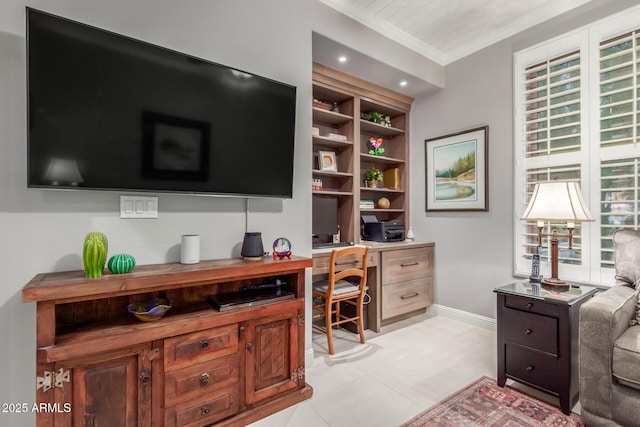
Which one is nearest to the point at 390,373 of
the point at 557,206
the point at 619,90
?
the point at 557,206

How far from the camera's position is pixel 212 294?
1.93 meters

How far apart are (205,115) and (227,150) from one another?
232 mm

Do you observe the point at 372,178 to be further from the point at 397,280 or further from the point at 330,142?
the point at 397,280

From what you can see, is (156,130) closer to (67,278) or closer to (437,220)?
(67,278)

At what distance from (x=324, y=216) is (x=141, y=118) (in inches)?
75.2

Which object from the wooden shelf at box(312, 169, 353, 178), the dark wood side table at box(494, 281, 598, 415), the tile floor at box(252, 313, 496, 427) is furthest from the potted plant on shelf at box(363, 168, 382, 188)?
the dark wood side table at box(494, 281, 598, 415)

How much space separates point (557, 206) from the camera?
2.03 meters

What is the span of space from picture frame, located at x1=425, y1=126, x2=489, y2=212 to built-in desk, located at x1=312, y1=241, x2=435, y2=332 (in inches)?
22.2

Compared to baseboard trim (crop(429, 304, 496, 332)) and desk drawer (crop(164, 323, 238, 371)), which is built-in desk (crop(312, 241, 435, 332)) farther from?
desk drawer (crop(164, 323, 238, 371))

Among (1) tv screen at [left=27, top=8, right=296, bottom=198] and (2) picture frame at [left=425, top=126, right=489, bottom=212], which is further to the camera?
(2) picture frame at [left=425, top=126, right=489, bottom=212]

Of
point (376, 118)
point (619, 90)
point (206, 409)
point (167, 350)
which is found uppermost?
point (376, 118)

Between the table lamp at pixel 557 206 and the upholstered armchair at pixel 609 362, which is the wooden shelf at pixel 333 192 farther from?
the upholstered armchair at pixel 609 362

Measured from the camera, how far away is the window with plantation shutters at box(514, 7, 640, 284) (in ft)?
7.34

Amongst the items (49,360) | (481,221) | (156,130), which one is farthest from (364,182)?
(49,360)
